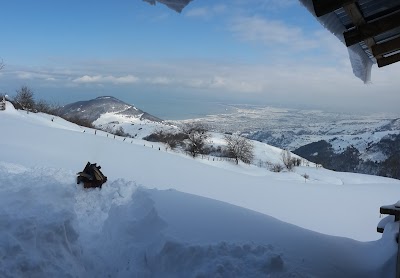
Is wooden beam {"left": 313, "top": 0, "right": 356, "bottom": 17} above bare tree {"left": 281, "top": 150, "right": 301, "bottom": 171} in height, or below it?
above

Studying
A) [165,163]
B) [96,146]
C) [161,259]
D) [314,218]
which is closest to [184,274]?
[161,259]

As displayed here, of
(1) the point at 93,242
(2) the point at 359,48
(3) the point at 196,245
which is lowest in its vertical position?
(1) the point at 93,242

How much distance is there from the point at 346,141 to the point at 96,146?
13722cm

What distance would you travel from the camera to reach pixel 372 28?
12.8 ft

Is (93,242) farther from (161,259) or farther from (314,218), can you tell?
(314,218)

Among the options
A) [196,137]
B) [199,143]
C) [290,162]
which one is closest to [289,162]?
[290,162]

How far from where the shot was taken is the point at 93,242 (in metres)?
6.25

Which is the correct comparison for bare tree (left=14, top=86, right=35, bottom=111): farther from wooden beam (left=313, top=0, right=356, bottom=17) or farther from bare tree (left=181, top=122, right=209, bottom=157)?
wooden beam (left=313, top=0, right=356, bottom=17)

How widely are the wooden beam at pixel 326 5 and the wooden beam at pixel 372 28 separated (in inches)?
32.1

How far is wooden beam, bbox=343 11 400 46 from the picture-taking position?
12.7 ft

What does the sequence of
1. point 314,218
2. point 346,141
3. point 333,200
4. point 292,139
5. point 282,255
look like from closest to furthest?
Result: point 282,255, point 314,218, point 333,200, point 346,141, point 292,139

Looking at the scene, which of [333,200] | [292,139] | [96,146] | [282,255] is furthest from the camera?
[292,139]

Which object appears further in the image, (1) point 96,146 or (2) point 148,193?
(1) point 96,146

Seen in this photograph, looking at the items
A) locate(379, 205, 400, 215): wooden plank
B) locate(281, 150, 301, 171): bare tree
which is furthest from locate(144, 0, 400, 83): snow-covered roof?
locate(281, 150, 301, 171): bare tree
